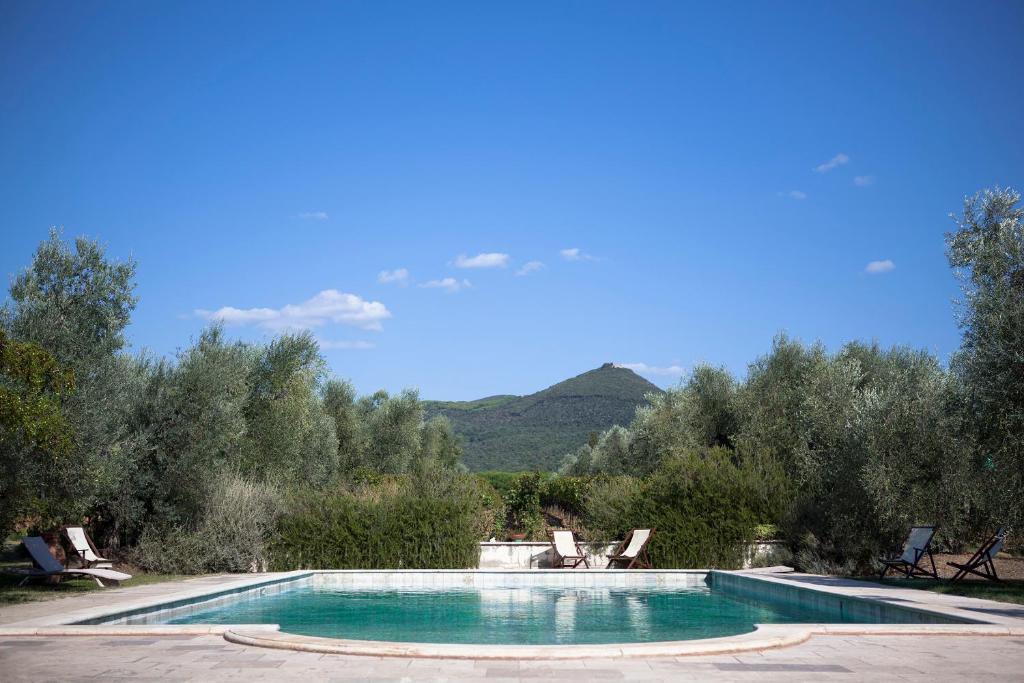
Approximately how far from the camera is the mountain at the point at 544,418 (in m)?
64.5

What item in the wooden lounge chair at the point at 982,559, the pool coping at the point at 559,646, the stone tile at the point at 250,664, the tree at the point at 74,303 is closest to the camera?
the stone tile at the point at 250,664

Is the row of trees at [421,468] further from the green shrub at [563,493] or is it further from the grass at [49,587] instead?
the grass at [49,587]

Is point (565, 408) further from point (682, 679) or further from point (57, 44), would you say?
point (682, 679)

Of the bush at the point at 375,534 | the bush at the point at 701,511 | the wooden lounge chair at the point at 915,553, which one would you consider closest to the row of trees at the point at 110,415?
the bush at the point at 375,534

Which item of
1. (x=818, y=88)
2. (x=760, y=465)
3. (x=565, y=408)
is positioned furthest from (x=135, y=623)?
(x=565, y=408)

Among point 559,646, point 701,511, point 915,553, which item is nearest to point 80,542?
point 559,646

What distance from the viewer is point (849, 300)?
2348 centimetres

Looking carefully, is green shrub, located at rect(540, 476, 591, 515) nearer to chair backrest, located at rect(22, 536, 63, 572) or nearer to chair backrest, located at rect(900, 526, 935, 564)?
chair backrest, located at rect(900, 526, 935, 564)

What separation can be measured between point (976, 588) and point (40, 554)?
12.6 m

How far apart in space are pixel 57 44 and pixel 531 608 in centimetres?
1402

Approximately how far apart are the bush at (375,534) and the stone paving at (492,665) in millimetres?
8559

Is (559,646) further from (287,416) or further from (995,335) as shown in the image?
(287,416)

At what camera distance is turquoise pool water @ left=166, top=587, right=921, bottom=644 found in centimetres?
878

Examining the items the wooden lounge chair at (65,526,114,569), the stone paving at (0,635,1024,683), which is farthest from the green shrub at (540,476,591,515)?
the stone paving at (0,635,1024,683)
